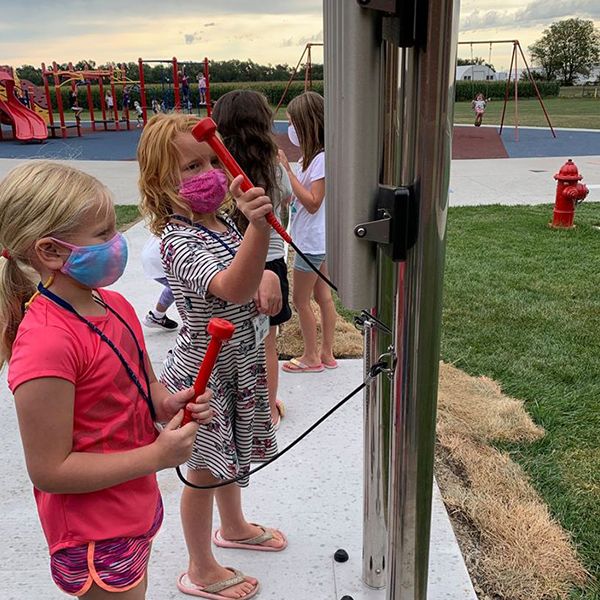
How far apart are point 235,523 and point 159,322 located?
2098 mm

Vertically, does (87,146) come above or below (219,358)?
above

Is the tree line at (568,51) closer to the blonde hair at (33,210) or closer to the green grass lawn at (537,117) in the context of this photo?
the green grass lawn at (537,117)

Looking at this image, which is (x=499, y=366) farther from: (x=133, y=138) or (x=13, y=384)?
(x=133, y=138)

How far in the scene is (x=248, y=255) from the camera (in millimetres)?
1536

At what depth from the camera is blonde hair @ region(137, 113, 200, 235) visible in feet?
5.85

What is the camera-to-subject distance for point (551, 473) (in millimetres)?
Answer: 2619

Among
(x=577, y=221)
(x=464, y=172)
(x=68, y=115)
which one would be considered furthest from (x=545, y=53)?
(x=577, y=221)

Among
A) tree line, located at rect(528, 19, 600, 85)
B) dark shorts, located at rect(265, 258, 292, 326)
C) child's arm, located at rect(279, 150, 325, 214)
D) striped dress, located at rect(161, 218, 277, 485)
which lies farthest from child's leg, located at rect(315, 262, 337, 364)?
tree line, located at rect(528, 19, 600, 85)

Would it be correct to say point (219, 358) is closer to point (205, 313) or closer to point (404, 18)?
point (205, 313)

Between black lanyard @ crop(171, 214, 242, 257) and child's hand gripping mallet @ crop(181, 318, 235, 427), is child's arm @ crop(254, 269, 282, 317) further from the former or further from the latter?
child's hand gripping mallet @ crop(181, 318, 235, 427)

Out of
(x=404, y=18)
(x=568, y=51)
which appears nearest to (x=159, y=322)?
(x=404, y=18)

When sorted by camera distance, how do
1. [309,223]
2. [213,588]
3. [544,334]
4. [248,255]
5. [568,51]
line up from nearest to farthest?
[248,255] < [213,588] < [309,223] < [544,334] < [568,51]

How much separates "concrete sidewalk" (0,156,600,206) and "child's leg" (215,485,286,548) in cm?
659

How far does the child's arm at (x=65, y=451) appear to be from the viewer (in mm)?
1191
